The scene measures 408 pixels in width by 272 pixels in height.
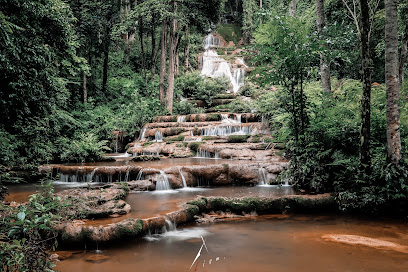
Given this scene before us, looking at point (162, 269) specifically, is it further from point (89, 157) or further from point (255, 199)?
point (89, 157)

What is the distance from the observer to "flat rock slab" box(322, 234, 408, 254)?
416cm

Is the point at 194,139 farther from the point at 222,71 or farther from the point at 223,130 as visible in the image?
the point at 222,71

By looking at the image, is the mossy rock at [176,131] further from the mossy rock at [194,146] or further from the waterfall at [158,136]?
the mossy rock at [194,146]

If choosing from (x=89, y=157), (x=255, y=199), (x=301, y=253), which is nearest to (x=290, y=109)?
(x=255, y=199)

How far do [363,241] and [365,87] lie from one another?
320cm

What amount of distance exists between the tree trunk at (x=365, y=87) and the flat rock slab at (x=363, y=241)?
5.58 ft

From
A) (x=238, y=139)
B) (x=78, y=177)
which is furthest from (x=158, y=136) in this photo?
(x=78, y=177)

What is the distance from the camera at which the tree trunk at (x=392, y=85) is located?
17.5ft

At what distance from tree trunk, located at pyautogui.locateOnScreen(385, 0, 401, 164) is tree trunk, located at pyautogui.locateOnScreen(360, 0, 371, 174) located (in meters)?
0.37

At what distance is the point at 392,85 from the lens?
5.41 meters

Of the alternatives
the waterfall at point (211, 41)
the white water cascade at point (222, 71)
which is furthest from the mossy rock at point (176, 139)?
the waterfall at point (211, 41)

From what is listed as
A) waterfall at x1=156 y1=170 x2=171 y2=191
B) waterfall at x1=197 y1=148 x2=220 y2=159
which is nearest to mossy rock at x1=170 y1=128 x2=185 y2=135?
waterfall at x1=197 y1=148 x2=220 y2=159

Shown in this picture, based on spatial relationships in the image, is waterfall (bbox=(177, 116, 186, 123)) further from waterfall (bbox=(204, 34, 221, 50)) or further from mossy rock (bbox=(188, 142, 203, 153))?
waterfall (bbox=(204, 34, 221, 50))

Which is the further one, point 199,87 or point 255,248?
point 199,87
